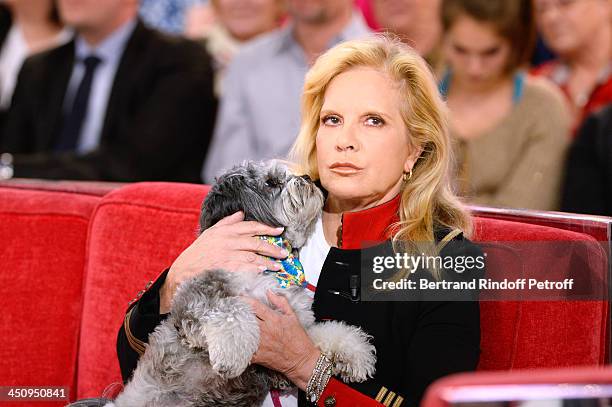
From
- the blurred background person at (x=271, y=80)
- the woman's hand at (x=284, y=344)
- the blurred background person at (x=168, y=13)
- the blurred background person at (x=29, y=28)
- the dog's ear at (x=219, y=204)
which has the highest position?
the blurred background person at (x=168, y=13)

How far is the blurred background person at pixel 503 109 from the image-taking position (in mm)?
3857

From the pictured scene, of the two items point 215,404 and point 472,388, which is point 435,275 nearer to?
point 215,404

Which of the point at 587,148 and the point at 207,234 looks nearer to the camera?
the point at 207,234

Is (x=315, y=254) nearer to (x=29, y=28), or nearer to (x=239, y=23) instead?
(x=239, y=23)

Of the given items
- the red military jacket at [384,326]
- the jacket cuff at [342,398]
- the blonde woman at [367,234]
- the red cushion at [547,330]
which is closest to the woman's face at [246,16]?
the blonde woman at [367,234]

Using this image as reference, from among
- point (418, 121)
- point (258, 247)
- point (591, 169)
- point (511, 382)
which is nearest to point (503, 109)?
point (591, 169)

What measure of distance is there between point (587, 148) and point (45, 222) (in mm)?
2204

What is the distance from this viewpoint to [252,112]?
4227 mm

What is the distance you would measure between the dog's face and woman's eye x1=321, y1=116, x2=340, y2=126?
0.15 metres

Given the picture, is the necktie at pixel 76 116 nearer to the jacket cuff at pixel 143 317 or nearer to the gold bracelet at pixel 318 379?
the jacket cuff at pixel 143 317

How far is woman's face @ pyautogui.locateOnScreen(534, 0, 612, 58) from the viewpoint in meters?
4.41

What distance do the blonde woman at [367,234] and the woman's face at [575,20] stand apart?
2.37 metres

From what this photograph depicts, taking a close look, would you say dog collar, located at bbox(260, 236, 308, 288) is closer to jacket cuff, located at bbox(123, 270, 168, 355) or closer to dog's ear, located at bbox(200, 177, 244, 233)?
dog's ear, located at bbox(200, 177, 244, 233)

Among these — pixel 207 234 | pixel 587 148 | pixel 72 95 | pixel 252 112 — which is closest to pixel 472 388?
pixel 207 234
